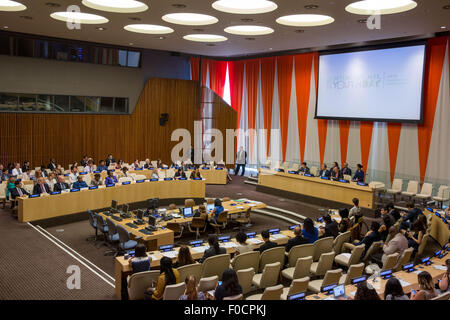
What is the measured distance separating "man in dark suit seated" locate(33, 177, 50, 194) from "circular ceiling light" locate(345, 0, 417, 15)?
907 cm

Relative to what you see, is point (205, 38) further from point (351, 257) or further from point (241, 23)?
point (351, 257)

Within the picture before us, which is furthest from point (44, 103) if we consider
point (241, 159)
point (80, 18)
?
point (241, 159)

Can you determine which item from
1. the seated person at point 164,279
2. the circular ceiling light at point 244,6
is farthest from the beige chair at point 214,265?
the circular ceiling light at point 244,6

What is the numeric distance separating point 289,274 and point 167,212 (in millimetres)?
4478

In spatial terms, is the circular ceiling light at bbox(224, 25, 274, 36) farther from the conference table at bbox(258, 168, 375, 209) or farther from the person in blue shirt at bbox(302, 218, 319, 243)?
the person in blue shirt at bbox(302, 218, 319, 243)

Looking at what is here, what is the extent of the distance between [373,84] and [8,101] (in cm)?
1349

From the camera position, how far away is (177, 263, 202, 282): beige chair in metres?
6.43

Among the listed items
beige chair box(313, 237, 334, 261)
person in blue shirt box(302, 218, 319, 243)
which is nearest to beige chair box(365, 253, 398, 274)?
beige chair box(313, 237, 334, 261)

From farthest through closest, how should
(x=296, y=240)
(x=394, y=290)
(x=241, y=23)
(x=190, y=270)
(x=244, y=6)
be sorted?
(x=241, y=23) < (x=244, y=6) < (x=296, y=240) < (x=190, y=270) < (x=394, y=290)

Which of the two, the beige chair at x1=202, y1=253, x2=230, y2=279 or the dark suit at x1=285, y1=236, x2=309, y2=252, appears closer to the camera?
the beige chair at x1=202, y1=253, x2=230, y2=279

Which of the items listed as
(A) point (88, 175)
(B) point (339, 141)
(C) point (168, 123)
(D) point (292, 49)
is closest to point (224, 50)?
(D) point (292, 49)

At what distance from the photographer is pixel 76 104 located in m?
17.5

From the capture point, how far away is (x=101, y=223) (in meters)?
10.1

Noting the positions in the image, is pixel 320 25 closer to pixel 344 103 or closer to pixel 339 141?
pixel 344 103
